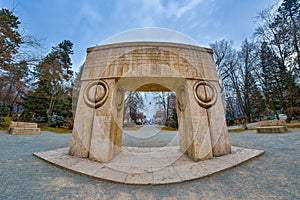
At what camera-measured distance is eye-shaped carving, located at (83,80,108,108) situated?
3.53 metres

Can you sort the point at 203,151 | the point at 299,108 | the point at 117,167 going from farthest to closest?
the point at 299,108
the point at 203,151
the point at 117,167

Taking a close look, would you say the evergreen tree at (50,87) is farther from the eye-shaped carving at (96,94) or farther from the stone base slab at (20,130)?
the eye-shaped carving at (96,94)

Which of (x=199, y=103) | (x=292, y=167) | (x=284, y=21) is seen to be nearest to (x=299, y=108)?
(x=284, y=21)

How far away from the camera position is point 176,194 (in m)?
2.12

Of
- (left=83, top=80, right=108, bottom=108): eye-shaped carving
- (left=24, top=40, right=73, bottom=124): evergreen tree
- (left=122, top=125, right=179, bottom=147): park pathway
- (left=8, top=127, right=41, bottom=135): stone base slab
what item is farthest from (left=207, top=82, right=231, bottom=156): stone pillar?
(left=24, top=40, right=73, bottom=124): evergreen tree

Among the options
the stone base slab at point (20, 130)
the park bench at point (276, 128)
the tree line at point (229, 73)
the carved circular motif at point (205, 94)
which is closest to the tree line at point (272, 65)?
the tree line at point (229, 73)

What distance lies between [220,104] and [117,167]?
3441 mm

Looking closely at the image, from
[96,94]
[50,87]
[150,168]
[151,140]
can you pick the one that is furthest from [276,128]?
[50,87]

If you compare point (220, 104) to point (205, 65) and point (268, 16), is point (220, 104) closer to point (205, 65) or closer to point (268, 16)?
point (205, 65)

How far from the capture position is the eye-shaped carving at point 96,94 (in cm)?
353

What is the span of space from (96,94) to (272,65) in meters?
19.3

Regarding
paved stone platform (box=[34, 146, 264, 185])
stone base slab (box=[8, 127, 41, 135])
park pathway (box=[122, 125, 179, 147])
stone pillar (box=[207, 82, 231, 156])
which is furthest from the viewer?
stone base slab (box=[8, 127, 41, 135])

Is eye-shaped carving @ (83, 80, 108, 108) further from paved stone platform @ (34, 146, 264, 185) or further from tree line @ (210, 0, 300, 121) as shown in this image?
tree line @ (210, 0, 300, 121)

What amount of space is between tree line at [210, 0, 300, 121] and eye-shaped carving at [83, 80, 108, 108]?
13.9 meters
